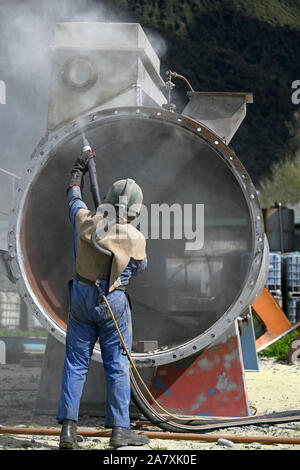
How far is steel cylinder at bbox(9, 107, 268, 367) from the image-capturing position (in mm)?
4000

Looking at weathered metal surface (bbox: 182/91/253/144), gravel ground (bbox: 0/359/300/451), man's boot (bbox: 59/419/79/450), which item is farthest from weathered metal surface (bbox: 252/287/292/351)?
man's boot (bbox: 59/419/79/450)

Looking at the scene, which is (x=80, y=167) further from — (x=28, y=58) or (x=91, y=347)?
(x=28, y=58)

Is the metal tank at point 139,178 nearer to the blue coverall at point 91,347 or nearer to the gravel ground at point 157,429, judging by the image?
the blue coverall at point 91,347

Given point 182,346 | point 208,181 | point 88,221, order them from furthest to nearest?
point 208,181, point 182,346, point 88,221

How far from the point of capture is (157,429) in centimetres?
402

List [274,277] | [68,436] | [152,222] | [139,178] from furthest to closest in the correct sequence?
1. [274,277]
2. [152,222]
3. [139,178]
4. [68,436]

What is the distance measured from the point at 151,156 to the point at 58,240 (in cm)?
106

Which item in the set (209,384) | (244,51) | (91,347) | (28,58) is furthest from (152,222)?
(244,51)

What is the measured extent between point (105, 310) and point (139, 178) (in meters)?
2.16

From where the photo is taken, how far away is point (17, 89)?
225 inches

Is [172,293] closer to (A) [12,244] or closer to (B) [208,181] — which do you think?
(B) [208,181]

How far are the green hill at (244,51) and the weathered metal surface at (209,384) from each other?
32659 mm

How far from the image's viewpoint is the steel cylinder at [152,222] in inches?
157
